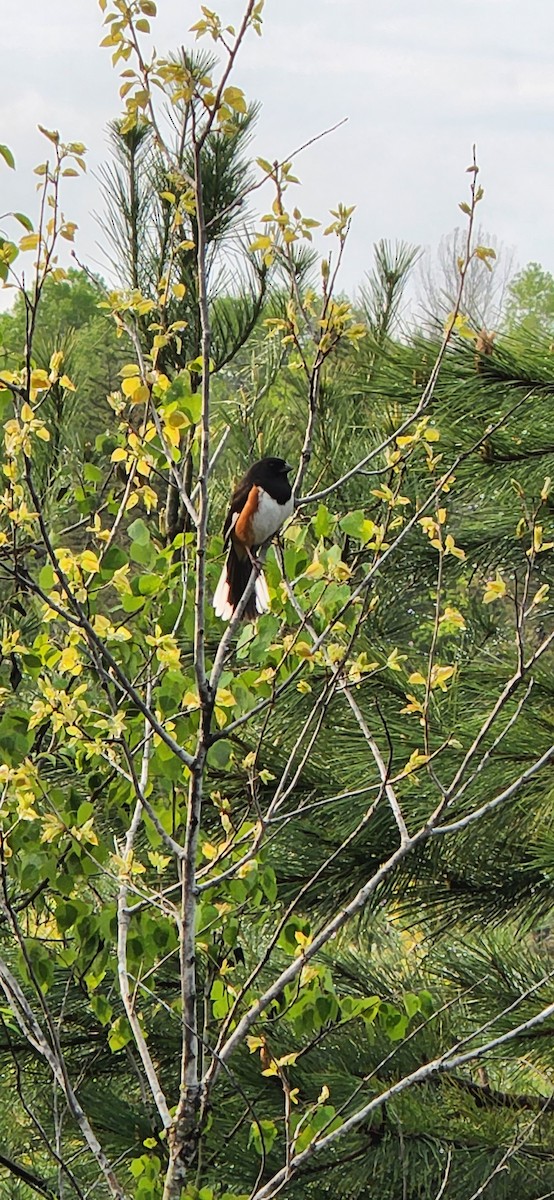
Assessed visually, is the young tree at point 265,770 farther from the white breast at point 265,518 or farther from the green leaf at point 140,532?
the white breast at point 265,518

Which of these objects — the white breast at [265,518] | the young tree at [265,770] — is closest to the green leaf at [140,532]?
the young tree at [265,770]

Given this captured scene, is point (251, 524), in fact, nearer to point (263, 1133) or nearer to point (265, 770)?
point (265, 770)

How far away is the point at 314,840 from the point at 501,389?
115 centimetres

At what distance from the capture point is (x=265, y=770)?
1952 mm

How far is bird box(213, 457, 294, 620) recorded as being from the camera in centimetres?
250

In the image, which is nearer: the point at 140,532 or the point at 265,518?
the point at 140,532

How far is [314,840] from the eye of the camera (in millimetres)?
3121

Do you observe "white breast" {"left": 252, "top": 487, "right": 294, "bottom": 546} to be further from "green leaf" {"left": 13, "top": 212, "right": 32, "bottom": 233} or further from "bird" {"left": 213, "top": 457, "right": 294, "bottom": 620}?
"green leaf" {"left": 13, "top": 212, "right": 32, "bottom": 233}

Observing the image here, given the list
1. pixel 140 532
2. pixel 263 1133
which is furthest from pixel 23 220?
pixel 263 1133

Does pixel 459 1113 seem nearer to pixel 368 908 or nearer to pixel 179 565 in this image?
pixel 368 908

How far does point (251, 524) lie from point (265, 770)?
0.73 meters

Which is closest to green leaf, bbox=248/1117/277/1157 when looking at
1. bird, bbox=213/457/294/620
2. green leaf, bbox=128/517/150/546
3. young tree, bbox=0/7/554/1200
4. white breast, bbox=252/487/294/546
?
young tree, bbox=0/7/554/1200

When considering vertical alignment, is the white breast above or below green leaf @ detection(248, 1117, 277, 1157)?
above

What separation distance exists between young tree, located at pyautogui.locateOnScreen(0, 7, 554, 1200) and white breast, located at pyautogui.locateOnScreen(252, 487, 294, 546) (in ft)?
0.51
